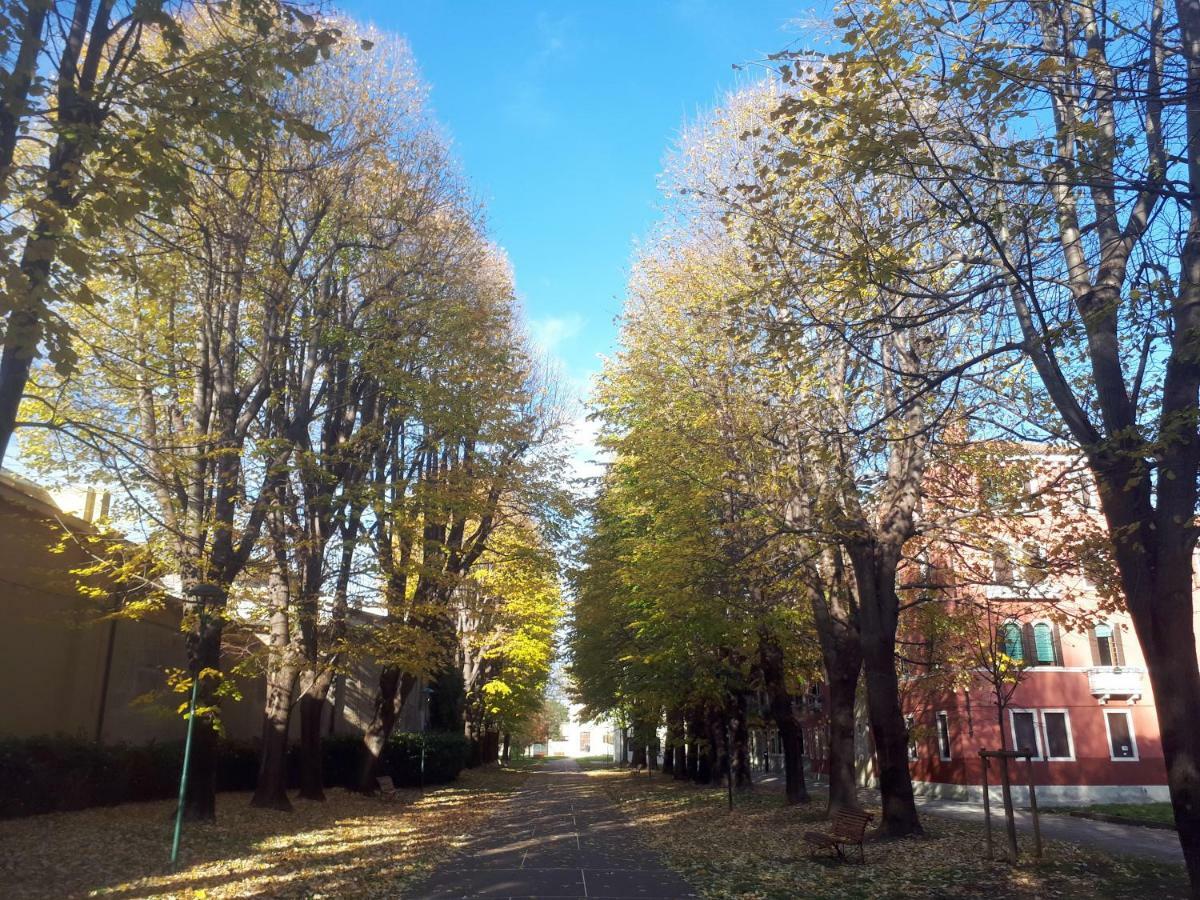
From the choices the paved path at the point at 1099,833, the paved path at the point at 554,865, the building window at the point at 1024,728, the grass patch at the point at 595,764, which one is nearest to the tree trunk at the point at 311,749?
the paved path at the point at 554,865

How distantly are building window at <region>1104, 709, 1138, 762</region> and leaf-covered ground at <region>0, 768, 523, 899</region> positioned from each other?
837 inches

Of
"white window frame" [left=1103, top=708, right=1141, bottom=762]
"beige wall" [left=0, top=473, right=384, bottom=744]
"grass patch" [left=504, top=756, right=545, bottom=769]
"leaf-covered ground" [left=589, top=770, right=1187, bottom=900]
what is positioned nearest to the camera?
"leaf-covered ground" [left=589, top=770, right=1187, bottom=900]

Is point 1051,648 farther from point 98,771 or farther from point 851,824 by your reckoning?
point 98,771

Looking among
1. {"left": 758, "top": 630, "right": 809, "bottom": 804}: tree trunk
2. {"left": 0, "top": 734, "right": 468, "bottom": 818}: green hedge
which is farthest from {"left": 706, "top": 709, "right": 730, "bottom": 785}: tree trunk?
{"left": 0, "top": 734, "right": 468, "bottom": 818}: green hedge

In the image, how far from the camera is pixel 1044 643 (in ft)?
96.9

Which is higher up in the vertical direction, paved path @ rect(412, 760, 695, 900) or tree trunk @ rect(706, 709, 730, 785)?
tree trunk @ rect(706, 709, 730, 785)

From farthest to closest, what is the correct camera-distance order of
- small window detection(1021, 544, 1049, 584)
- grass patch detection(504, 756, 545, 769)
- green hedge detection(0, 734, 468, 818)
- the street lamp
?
grass patch detection(504, 756, 545, 769), green hedge detection(0, 734, 468, 818), small window detection(1021, 544, 1049, 584), the street lamp

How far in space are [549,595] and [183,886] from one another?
25549 millimetres

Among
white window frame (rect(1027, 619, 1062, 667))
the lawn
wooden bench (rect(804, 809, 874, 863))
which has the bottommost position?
the lawn

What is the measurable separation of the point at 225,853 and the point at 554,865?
460 centimetres

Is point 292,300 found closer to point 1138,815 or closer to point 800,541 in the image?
point 800,541

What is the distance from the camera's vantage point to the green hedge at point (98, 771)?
44.9 ft

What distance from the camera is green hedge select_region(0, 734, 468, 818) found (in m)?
13.7

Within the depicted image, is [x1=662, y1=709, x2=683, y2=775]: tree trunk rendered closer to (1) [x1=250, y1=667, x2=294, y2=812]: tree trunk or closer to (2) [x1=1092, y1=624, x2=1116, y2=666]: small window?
(2) [x1=1092, y1=624, x2=1116, y2=666]: small window
